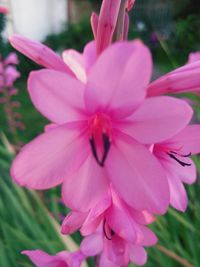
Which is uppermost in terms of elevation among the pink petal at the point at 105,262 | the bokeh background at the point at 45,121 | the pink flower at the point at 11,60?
the pink petal at the point at 105,262

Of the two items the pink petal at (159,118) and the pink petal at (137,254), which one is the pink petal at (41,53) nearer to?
the pink petal at (159,118)

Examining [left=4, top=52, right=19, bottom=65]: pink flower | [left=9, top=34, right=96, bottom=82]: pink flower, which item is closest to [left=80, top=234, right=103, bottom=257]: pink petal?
[left=9, top=34, right=96, bottom=82]: pink flower

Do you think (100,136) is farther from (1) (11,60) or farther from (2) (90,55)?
(1) (11,60)

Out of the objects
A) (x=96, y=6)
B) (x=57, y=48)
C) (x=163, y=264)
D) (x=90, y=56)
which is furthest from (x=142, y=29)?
(x=90, y=56)

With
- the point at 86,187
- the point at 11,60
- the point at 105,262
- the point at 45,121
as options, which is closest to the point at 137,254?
the point at 105,262

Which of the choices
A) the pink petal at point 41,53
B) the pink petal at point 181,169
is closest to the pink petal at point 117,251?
the pink petal at point 181,169

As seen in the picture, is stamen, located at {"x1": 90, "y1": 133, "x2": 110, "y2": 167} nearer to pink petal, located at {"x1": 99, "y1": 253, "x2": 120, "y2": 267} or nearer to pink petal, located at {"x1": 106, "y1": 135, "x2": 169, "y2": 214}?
pink petal, located at {"x1": 106, "y1": 135, "x2": 169, "y2": 214}

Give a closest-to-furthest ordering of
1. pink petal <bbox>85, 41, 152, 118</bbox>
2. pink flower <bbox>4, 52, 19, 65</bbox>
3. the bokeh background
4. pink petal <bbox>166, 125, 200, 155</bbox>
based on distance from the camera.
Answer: pink petal <bbox>85, 41, 152, 118</bbox> → pink petal <bbox>166, 125, 200, 155</bbox> → the bokeh background → pink flower <bbox>4, 52, 19, 65</bbox>
